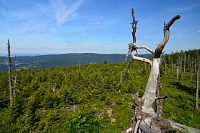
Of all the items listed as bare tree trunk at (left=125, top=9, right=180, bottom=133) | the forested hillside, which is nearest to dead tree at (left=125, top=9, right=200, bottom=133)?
bare tree trunk at (left=125, top=9, right=180, bottom=133)

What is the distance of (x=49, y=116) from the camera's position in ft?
118

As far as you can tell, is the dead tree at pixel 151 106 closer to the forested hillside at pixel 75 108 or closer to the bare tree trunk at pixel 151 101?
the bare tree trunk at pixel 151 101

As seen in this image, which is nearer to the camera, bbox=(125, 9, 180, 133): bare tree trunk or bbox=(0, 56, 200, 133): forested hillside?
bbox=(125, 9, 180, 133): bare tree trunk

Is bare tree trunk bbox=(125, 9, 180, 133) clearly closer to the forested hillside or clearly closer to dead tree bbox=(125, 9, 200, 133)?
dead tree bbox=(125, 9, 200, 133)

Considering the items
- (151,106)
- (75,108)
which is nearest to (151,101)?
(151,106)

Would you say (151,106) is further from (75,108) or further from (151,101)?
(75,108)

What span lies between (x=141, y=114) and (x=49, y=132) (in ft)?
79.2

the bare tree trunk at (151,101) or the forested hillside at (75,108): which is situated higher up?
the bare tree trunk at (151,101)

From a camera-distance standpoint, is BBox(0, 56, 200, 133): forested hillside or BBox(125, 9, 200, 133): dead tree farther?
BBox(0, 56, 200, 133): forested hillside

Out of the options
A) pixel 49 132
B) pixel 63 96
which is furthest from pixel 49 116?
pixel 63 96

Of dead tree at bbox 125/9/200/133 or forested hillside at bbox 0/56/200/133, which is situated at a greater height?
dead tree at bbox 125/9/200/133

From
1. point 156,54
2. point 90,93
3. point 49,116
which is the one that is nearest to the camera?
point 156,54

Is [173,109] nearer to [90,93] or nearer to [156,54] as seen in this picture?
[90,93]

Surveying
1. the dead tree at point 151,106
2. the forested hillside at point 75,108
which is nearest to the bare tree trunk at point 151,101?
the dead tree at point 151,106
